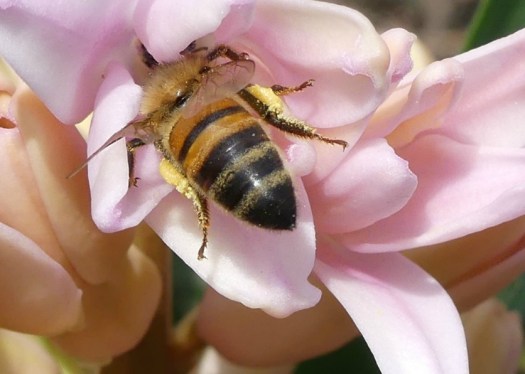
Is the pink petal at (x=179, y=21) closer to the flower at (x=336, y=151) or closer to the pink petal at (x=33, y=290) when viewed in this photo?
the flower at (x=336, y=151)

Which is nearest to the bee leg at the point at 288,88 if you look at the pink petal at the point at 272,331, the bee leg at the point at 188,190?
the bee leg at the point at 188,190

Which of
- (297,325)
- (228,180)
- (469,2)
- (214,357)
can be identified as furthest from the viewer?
(469,2)

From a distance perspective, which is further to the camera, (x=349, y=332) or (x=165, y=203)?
(x=349, y=332)

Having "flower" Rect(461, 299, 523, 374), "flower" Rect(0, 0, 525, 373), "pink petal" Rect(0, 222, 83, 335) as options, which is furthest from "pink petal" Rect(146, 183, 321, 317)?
"flower" Rect(461, 299, 523, 374)

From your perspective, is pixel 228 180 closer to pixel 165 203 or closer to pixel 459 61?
pixel 165 203

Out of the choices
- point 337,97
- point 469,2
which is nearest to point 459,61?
point 337,97

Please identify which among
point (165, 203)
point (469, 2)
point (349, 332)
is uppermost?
point (165, 203)
